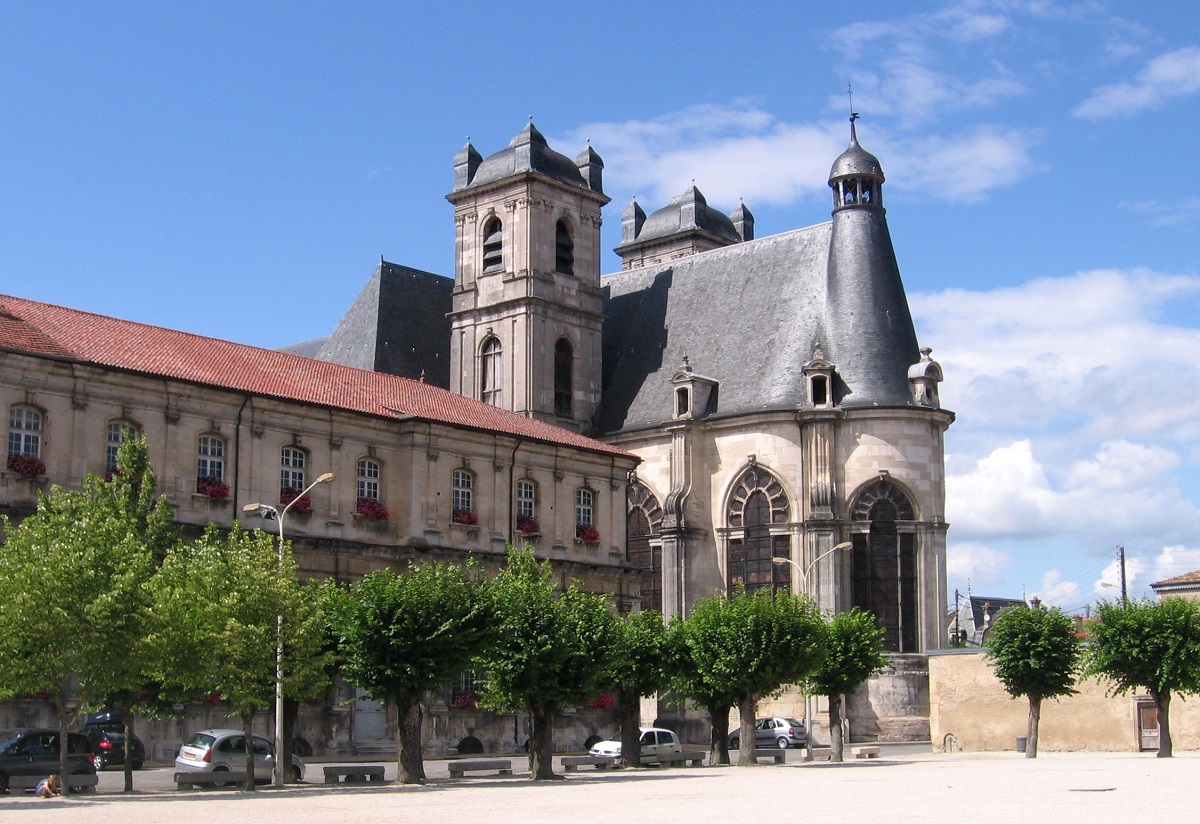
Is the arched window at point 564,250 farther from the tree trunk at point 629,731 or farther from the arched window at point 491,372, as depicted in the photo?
the tree trunk at point 629,731

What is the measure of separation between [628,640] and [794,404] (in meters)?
24.6

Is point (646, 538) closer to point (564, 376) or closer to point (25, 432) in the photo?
point (564, 376)

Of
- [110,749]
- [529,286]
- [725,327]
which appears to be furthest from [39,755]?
[725,327]

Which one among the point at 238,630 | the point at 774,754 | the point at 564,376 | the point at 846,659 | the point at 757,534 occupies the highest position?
the point at 564,376

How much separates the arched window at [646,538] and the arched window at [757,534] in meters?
3.79

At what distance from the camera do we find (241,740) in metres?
35.9

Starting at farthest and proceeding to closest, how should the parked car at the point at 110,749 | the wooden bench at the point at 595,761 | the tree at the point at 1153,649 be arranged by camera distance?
1. the tree at the point at 1153,649
2. the wooden bench at the point at 595,761
3. the parked car at the point at 110,749

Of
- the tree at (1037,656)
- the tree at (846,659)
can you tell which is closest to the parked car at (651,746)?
the tree at (846,659)

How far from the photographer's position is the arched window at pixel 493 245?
71.9m

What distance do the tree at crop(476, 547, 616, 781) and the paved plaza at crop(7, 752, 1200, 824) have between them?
5.87 feet

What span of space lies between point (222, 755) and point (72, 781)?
4.18m

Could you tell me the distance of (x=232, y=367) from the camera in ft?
159

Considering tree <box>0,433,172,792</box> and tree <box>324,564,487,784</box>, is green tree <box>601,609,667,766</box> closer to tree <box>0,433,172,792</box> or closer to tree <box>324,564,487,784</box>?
tree <box>324,564,487,784</box>

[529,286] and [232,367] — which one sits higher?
[529,286]
